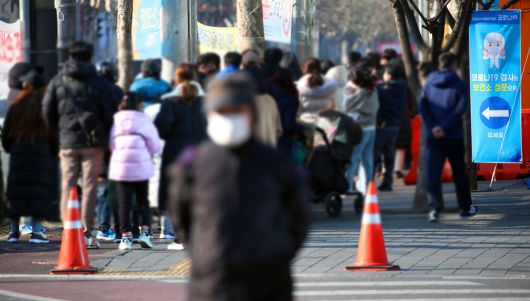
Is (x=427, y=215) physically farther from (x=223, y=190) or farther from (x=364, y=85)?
(x=223, y=190)

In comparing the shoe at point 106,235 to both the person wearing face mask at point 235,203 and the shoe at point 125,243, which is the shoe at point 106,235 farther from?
the person wearing face mask at point 235,203

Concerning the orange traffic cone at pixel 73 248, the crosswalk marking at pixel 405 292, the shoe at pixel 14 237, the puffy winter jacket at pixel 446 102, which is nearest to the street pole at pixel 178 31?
the shoe at pixel 14 237

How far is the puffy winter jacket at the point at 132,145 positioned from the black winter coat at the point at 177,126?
0.12 m

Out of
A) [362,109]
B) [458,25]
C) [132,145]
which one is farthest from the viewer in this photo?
[362,109]

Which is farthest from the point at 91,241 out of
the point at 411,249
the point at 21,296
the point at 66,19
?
the point at 66,19

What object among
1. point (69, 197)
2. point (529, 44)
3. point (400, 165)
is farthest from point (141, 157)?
point (400, 165)

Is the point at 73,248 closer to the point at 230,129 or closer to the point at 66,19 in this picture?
the point at 66,19

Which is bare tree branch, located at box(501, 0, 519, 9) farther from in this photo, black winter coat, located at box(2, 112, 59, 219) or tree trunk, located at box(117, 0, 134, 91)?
tree trunk, located at box(117, 0, 134, 91)

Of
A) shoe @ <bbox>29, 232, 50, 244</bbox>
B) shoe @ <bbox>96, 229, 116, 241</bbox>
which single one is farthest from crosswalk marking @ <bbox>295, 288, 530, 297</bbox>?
shoe @ <bbox>29, 232, 50, 244</bbox>

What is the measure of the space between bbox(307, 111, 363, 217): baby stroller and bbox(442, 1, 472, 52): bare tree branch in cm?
192

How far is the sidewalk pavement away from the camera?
38.1 feet

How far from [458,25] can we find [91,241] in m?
4.61

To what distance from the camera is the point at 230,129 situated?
215 inches

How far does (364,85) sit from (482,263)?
19.7 feet
